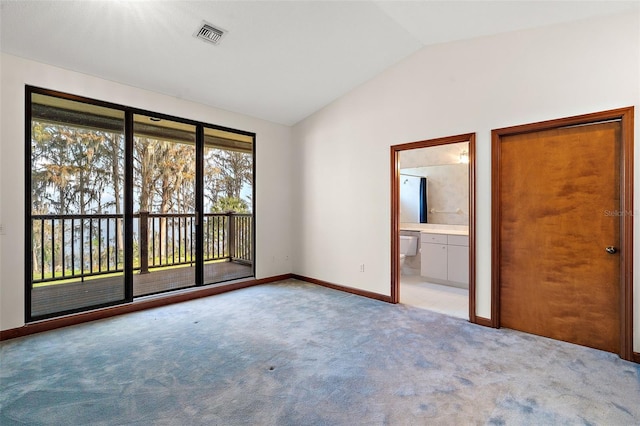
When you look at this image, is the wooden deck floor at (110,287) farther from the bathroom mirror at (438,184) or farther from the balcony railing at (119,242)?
the bathroom mirror at (438,184)

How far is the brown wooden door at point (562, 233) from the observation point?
2.72 meters

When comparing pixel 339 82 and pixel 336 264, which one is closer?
pixel 339 82

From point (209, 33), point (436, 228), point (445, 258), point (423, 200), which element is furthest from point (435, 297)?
point (209, 33)

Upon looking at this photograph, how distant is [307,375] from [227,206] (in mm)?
3354

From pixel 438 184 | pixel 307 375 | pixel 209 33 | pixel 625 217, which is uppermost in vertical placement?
pixel 209 33

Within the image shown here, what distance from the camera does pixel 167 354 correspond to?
2676 millimetres

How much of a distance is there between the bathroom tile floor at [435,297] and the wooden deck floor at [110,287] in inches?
99.3

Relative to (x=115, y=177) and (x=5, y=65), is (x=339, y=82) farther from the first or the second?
(x=5, y=65)

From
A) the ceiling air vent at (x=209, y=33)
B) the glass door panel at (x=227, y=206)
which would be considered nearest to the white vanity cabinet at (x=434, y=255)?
the glass door panel at (x=227, y=206)

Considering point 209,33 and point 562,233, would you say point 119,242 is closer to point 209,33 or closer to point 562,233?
point 209,33

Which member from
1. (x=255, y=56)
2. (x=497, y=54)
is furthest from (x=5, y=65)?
(x=497, y=54)

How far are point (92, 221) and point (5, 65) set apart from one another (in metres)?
1.75

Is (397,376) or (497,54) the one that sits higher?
(497,54)

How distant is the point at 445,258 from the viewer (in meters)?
4.98
